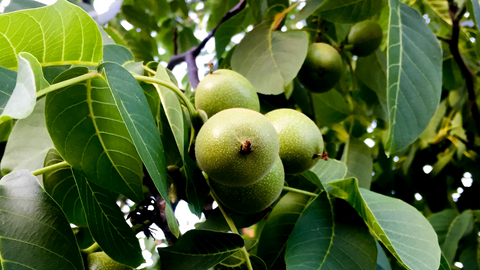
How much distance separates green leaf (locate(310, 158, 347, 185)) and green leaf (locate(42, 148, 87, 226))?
58 cm

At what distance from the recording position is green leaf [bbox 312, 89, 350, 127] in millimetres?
1485

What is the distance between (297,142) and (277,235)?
0.23 metres

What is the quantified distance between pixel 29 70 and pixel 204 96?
0.45 meters

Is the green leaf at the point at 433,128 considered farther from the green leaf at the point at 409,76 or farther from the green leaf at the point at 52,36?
the green leaf at the point at 52,36

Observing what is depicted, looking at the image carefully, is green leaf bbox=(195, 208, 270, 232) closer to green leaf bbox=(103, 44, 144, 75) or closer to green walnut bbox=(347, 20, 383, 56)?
green leaf bbox=(103, 44, 144, 75)

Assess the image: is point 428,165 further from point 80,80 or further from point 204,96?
point 80,80

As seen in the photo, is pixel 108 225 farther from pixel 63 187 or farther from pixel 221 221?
pixel 221 221

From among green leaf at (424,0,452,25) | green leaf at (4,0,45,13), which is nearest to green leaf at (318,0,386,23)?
green leaf at (424,0,452,25)

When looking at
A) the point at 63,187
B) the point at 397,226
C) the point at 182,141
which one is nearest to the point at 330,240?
the point at 397,226

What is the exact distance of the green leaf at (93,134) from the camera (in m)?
0.67

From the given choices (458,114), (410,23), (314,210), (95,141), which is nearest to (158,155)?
(95,141)

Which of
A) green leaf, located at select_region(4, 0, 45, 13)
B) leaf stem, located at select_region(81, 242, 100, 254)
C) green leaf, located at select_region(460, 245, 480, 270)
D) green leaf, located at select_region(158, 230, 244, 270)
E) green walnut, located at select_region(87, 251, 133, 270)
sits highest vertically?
green leaf, located at select_region(4, 0, 45, 13)

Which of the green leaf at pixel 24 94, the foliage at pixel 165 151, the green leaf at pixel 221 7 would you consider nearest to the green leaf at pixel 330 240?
the foliage at pixel 165 151

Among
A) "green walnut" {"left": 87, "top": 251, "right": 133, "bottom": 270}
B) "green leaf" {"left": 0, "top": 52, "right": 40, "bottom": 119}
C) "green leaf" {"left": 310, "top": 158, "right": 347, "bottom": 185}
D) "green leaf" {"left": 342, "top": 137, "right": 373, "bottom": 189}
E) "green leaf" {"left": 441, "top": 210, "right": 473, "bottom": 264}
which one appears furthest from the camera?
"green leaf" {"left": 441, "top": 210, "right": 473, "bottom": 264}
